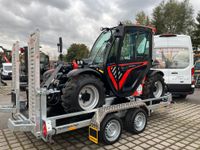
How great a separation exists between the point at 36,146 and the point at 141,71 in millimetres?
2991

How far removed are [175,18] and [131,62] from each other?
28479 millimetres

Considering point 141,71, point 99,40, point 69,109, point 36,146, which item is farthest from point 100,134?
point 99,40

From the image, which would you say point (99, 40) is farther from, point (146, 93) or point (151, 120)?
point (151, 120)

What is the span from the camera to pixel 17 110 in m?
4.39

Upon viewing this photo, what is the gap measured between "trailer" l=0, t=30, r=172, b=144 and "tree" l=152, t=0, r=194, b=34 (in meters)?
27.8

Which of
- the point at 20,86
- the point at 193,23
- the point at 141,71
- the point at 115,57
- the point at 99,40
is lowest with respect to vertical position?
the point at 20,86

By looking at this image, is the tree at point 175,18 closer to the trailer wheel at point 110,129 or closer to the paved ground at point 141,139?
the paved ground at point 141,139

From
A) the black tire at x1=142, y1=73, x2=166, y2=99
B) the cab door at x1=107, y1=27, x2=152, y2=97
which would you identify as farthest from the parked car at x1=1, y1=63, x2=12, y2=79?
the cab door at x1=107, y1=27, x2=152, y2=97

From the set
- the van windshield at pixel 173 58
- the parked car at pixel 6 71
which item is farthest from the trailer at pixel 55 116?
the parked car at pixel 6 71

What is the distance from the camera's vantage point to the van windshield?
7.91 metres

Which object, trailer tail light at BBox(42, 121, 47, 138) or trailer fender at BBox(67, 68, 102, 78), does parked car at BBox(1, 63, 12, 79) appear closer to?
trailer fender at BBox(67, 68, 102, 78)

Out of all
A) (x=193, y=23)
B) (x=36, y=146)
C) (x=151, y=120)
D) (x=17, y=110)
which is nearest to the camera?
(x=36, y=146)

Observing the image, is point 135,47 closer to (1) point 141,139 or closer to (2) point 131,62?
(2) point 131,62

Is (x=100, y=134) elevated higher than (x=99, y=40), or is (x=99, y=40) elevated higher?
(x=99, y=40)
